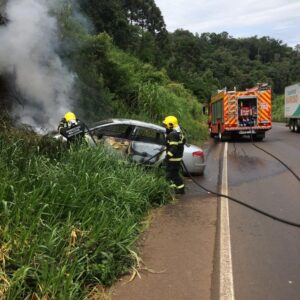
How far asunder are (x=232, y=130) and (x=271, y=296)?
19129 millimetres

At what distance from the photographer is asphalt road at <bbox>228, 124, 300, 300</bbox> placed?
483 cm

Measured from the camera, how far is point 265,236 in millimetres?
6582

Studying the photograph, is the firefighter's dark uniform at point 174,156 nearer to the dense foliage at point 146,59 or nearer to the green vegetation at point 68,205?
the green vegetation at point 68,205

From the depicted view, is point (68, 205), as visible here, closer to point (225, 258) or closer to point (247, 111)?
point (225, 258)

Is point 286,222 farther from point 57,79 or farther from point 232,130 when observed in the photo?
point 232,130

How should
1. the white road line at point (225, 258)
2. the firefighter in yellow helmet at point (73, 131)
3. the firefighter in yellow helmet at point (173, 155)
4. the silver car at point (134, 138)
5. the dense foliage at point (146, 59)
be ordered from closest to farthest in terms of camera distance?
the white road line at point (225, 258) < the firefighter in yellow helmet at point (73, 131) < the firefighter in yellow helmet at point (173, 155) < the silver car at point (134, 138) < the dense foliage at point (146, 59)

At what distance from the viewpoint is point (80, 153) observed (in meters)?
7.91

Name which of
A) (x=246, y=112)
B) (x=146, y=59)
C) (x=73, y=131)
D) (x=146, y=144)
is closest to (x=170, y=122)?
(x=146, y=144)

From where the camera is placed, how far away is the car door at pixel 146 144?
10.5 m

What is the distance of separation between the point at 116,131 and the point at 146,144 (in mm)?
744

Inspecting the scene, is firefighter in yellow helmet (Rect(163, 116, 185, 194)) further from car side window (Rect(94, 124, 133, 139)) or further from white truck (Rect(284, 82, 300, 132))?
white truck (Rect(284, 82, 300, 132))

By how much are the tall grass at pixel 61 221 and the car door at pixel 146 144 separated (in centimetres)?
245

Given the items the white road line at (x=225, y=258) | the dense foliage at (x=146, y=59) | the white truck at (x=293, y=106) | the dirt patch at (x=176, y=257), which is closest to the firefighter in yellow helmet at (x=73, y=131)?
the dirt patch at (x=176, y=257)

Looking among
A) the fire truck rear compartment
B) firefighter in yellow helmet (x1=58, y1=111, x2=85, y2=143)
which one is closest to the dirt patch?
firefighter in yellow helmet (x1=58, y1=111, x2=85, y2=143)
